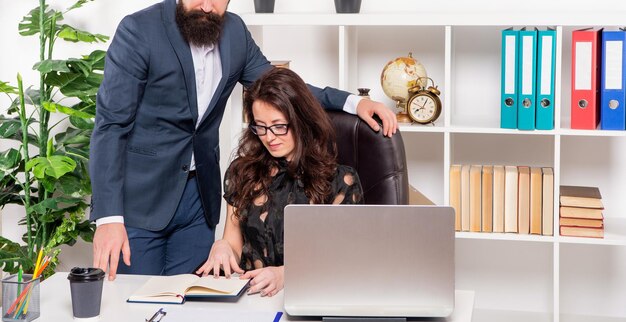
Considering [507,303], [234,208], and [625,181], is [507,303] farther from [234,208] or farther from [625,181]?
[234,208]

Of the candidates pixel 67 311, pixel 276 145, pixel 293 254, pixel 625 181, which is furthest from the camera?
pixel 625 181

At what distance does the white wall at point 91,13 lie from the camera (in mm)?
3553

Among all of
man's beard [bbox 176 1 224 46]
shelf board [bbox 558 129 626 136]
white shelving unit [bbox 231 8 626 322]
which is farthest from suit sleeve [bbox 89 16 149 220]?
shelf board [bbox 558 129 626 136]

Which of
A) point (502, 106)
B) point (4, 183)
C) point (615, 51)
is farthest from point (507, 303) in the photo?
point (4, 183)

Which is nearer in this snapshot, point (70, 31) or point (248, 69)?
point (248, 69)

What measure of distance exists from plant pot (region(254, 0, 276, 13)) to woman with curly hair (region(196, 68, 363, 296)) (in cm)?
102

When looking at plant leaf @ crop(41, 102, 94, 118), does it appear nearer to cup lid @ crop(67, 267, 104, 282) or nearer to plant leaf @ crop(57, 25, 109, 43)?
plant leaf @ crop(57, 25, 109, 43)

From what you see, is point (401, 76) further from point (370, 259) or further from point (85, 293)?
point (85, 293)

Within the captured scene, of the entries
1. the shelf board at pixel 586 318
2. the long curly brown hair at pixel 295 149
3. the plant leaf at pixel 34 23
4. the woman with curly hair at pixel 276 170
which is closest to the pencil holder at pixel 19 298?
the woman with curly hair at pixel 276 170

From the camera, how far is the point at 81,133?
367 centimetres

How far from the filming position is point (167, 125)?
2.69m

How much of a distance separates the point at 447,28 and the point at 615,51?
59cm

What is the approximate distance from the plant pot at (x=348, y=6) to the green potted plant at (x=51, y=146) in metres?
0.97

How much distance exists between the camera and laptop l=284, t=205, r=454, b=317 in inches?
70.9
